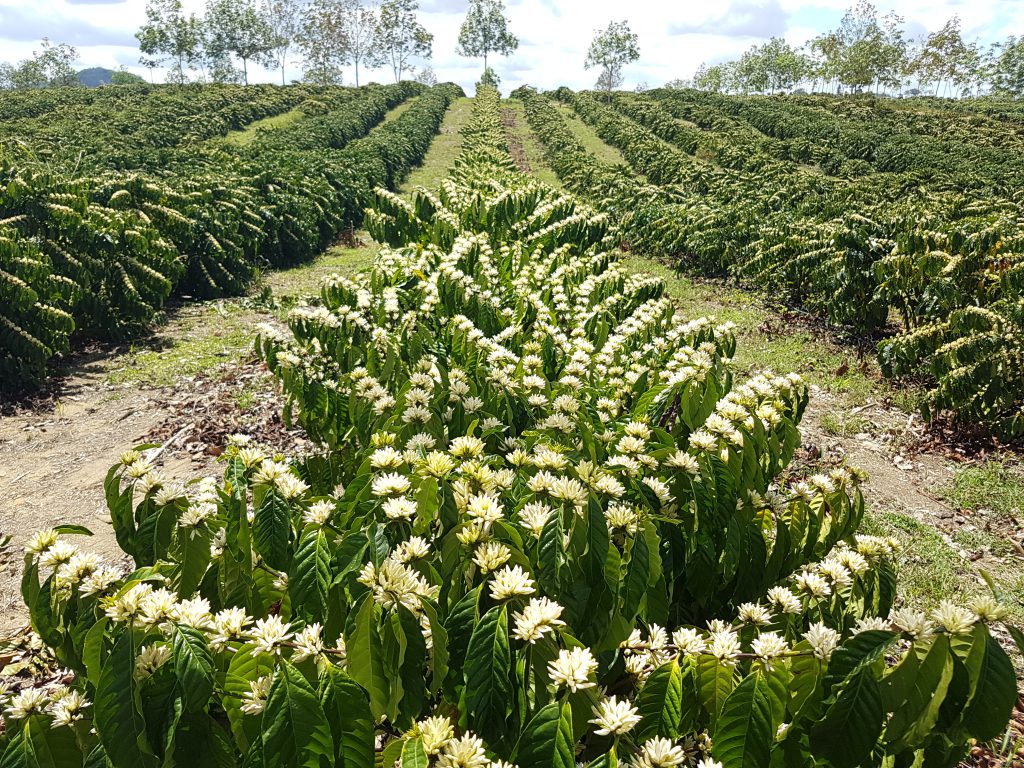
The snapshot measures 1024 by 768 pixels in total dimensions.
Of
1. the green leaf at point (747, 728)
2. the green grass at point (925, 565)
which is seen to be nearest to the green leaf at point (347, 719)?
the green leaf at point (747, 728)

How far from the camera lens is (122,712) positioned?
3.83 ft

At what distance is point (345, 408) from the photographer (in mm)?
3191

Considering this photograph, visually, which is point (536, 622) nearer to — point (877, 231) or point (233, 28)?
point (877, 231)

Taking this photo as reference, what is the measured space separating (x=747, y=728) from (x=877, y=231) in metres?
9.43

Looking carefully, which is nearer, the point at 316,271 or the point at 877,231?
the point at 877,231

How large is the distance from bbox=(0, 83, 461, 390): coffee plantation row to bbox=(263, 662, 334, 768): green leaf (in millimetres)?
7271

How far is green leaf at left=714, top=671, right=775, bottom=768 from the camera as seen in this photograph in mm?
1186

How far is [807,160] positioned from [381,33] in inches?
2997

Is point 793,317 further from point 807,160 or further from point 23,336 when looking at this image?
point 807,160

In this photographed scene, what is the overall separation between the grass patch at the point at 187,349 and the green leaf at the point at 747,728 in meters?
7.58

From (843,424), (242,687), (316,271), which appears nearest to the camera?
(242,687)

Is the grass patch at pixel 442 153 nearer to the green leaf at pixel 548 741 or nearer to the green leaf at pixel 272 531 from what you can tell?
the green leaf at pixel 272 531

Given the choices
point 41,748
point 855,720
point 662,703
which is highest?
point 855,720

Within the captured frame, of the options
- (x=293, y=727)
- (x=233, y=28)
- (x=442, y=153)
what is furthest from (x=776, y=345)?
(x=233, y=28)
